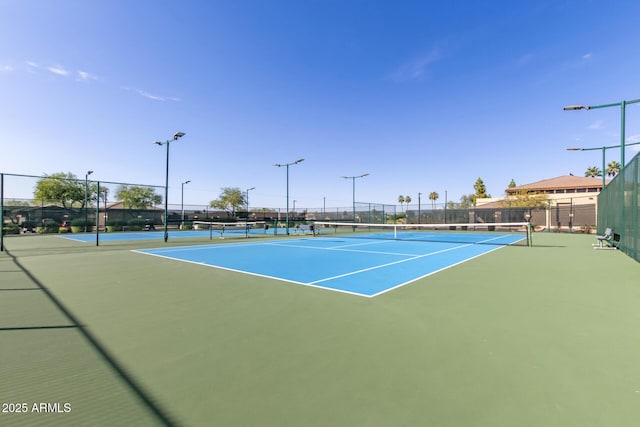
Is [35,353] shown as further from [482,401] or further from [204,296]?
[482,401]

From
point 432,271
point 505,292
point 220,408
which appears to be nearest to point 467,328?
point 505,292

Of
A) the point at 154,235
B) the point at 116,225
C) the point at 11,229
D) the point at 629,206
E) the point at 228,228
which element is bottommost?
the point at 154,235

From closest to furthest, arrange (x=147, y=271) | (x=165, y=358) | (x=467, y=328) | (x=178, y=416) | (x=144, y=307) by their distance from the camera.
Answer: (x=178, y=416) < (x=165, y=358) < (x=467, y=328) < (x=144, y=307) < (x=147, y=271)

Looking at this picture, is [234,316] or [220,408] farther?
[234,316]

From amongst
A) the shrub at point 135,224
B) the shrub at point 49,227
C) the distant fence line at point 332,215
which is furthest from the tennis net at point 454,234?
the shrub at point 49,227


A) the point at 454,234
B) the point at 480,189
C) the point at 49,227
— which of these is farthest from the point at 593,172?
the point at 49,227

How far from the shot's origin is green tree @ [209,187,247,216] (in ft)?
203

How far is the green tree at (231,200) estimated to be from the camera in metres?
61.9

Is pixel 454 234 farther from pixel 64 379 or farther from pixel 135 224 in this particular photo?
pixel 135 224

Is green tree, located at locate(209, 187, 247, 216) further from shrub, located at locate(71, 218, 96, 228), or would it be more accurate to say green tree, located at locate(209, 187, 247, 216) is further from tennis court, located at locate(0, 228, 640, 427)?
tennis court, located at locate(0, 228, 640, 427)

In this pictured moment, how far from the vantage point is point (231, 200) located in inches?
2438

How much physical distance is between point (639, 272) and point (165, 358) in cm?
1012

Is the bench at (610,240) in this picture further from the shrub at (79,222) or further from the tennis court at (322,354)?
the shrub at (79,222)

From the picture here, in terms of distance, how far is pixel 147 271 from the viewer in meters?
7.65
